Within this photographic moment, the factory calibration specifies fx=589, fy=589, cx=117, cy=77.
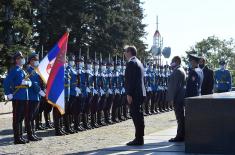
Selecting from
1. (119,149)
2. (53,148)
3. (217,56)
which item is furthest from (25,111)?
(217,56)

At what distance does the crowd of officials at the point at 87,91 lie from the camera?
40.5 ft

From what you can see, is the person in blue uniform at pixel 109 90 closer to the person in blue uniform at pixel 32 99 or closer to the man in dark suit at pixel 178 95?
the person in blue uniform at pixel 32 99

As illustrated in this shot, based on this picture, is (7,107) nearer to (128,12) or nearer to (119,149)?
(119,149)

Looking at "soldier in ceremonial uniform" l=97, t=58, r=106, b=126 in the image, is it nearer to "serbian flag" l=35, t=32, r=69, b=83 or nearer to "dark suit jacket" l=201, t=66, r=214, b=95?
"dark suit jacket" l=201, t=66, r=214, b=95

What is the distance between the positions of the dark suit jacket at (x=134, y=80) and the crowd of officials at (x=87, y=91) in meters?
0.40

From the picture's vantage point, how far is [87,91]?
15.3 m

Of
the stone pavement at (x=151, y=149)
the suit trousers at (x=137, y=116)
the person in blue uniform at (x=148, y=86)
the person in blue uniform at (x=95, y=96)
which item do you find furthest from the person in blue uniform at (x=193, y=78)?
the person in blue uniform at (x=148, y=86)

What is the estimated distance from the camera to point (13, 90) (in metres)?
12.5

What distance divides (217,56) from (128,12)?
2611 centimetres

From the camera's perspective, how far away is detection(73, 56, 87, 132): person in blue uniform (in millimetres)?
14766

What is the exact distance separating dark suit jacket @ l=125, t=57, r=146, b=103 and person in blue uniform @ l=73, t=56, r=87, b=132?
3.33 meters

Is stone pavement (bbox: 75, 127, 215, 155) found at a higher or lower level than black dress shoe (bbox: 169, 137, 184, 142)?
lower

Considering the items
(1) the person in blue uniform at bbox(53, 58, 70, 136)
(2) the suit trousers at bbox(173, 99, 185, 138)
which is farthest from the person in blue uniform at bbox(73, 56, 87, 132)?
(2) the suit trousers at bbox(173, 99, 185, 138)

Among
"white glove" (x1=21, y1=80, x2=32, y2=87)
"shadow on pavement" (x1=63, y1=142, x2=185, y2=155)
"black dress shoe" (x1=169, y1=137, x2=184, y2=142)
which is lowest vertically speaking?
"shadow on pavement" (x1=63, y1=142, x2=185, y2=155)
